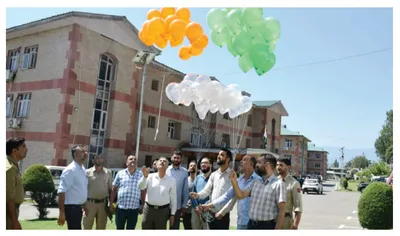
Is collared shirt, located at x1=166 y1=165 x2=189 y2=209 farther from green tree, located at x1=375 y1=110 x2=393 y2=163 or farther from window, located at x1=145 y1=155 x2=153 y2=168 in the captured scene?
green tree, located at x1=375 y1=110 x2=393 y2=163

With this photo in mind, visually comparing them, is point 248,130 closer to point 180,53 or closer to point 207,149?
point 207,149

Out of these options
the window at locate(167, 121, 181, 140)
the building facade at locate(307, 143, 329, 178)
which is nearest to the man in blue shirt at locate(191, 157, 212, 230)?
the window at locate(167, 121, 181, 140)

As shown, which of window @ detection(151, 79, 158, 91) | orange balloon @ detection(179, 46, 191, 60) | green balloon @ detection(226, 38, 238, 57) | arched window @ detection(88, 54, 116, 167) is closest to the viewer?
green balloon @ detection(226, 38, 238, 57)

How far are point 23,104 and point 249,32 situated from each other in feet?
42.3

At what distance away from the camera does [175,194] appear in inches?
199

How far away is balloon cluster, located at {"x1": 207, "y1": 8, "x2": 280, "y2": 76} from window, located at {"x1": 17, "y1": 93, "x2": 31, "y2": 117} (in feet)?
39.1

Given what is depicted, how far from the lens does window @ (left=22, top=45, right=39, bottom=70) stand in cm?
1497

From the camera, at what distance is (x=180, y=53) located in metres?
5.87

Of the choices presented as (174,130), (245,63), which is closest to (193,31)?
(245,63)

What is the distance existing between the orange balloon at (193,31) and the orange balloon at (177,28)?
3.3 inches

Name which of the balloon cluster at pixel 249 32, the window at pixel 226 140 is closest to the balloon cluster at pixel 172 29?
the balloon cluster at pixel 249 32

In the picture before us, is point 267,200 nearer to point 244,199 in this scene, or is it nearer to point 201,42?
point 244,199
